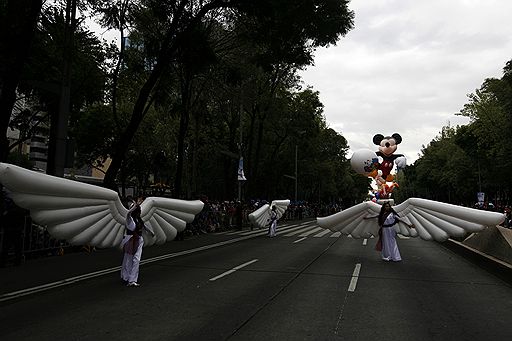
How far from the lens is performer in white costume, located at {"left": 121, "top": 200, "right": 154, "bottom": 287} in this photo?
8695 millimetres

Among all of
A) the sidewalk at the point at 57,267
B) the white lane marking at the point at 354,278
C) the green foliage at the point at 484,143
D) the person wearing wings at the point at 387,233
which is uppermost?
the green foliage at the point at 484,143

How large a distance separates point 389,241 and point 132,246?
7.54m

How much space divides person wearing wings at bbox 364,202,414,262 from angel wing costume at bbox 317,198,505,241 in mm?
234

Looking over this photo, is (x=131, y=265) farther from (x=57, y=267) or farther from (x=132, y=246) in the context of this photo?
(x=57, y=267)

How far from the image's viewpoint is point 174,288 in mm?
8406

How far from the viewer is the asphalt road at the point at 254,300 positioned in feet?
18.7

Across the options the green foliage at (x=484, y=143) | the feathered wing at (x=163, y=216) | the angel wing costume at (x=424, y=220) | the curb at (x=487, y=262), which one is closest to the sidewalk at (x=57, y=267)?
the feathered wing at (x=163, y=216)

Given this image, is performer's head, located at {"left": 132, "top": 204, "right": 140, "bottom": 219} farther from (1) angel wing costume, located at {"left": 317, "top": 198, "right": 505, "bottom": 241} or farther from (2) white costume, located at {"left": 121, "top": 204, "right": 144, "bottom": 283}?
(1) angel wing costume, located at {"left": 317, "top": 198, "right": 505, "bottom": 241}

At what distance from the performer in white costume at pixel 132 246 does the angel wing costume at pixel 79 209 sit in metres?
0.47

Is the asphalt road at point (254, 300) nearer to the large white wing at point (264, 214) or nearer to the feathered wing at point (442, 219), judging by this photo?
the feathered wing at point (442, 219)

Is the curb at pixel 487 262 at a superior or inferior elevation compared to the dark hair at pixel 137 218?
inferior

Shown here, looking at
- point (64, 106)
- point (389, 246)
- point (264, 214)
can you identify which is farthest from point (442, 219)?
point (264, 214)

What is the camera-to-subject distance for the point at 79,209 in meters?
8.34

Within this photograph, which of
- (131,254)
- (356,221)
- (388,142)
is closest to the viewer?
(131,254)
